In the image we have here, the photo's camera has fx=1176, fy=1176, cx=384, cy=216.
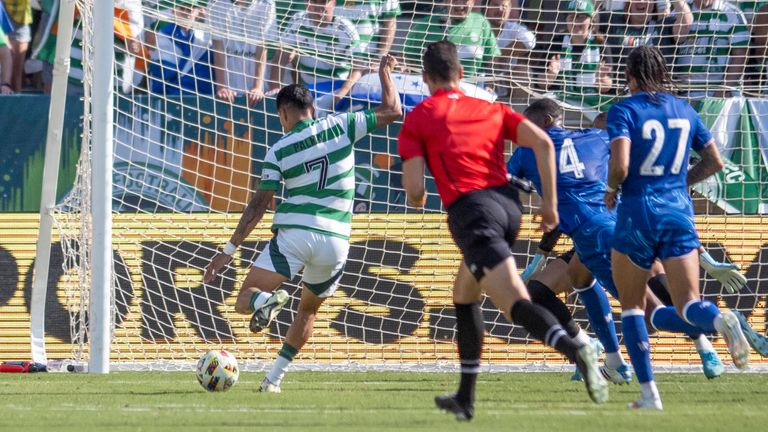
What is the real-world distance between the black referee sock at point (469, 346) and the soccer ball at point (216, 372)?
212cm

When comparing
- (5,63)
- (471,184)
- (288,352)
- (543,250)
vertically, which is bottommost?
(288,352)

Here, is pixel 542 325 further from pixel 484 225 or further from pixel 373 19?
pixel 373 19

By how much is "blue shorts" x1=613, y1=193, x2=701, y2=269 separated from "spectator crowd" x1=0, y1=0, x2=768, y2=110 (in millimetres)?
4388

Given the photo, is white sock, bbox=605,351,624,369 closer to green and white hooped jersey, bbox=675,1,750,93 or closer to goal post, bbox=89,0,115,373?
goal post, bbox=89,0,115,373

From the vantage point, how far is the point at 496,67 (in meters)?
11.8

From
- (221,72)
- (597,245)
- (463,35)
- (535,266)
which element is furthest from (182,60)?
(597,245)

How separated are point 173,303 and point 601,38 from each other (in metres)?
4.93

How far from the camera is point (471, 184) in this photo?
603cm

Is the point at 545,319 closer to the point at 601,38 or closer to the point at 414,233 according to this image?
the point at 414,233

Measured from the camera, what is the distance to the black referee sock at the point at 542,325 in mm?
5637

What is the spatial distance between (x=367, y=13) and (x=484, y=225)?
6606mm

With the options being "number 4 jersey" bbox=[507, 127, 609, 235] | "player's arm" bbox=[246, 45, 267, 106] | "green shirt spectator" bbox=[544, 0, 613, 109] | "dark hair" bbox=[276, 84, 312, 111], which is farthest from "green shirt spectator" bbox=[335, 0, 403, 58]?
"dark hair" bbox=[276, 84, 312, 111]

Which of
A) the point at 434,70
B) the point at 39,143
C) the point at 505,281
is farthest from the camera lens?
the point at 39,143

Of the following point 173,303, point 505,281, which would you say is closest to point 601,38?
point 173,303
